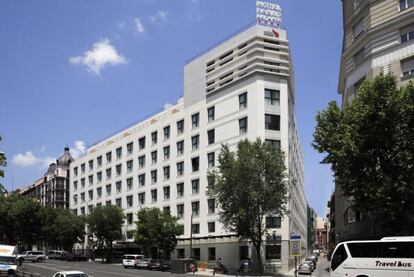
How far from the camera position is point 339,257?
97.3 ft

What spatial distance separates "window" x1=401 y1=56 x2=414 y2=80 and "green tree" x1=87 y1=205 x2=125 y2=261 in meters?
56.1

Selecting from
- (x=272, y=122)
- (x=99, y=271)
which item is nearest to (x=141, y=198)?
(x=272, y=122)

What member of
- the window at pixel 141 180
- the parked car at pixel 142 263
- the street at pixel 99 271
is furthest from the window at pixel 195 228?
the window at pixel 141 180

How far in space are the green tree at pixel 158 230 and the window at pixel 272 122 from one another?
720 inches

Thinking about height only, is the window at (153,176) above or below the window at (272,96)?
below

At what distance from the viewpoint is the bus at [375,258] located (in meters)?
26.4

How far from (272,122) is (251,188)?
50.5 feet

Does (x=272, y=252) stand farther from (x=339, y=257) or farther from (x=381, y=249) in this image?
(x=381, y=249)

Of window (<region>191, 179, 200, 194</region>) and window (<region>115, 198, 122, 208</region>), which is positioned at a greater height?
window (<region>191, 179, 200, 194</region>)

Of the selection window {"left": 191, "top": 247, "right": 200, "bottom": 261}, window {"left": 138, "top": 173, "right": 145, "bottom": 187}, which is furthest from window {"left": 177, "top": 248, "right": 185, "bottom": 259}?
window {"left": 138, "top": 173, "right": 145, "bottom": 187}

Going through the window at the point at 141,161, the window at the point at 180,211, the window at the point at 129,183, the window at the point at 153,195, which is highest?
the window at the point at 141,161

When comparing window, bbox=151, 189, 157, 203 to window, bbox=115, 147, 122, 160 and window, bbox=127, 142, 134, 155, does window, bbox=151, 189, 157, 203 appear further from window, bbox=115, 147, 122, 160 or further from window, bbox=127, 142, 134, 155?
window, bbox=115, 147, 122, 160

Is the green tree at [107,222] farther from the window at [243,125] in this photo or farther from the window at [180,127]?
the window at [243,125]

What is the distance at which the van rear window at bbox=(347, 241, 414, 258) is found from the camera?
86.6ft
